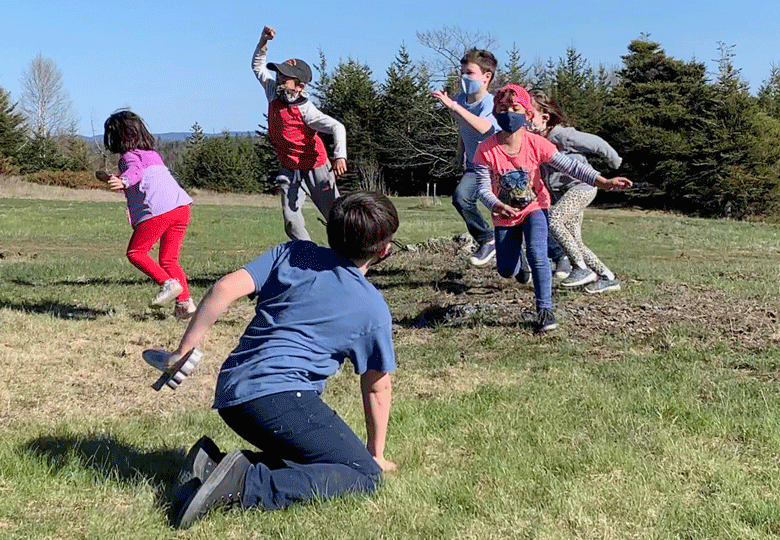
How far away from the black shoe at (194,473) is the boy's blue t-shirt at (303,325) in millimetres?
188

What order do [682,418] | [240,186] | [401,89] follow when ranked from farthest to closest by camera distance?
1. [240,186]
2. [401,89]
3. [682,418]

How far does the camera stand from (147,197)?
23.5 feet

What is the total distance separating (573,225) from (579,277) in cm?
56

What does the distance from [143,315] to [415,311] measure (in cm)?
245

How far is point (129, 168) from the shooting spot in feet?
23.2

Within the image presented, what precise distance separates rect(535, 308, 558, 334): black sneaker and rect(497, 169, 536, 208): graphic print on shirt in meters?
0.83

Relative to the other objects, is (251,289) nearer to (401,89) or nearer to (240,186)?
→ (401,89)

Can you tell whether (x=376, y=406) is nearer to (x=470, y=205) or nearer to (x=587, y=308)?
(x=587, y=308)

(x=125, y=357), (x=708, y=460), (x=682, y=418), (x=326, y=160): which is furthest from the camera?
(x=326, y=160)

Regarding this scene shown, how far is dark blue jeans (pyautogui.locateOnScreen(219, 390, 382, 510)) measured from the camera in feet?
11.2

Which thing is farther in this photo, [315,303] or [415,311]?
[415,311]

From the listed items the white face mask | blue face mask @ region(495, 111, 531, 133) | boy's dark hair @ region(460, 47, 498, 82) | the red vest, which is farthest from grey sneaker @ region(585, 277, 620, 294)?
the white face mask

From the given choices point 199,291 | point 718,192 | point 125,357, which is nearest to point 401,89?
point 718,192

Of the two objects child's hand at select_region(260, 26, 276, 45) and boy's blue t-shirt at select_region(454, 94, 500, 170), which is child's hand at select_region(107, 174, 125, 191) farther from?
boy's blue t-shirt at select_region(454, 94, 500, 170)
